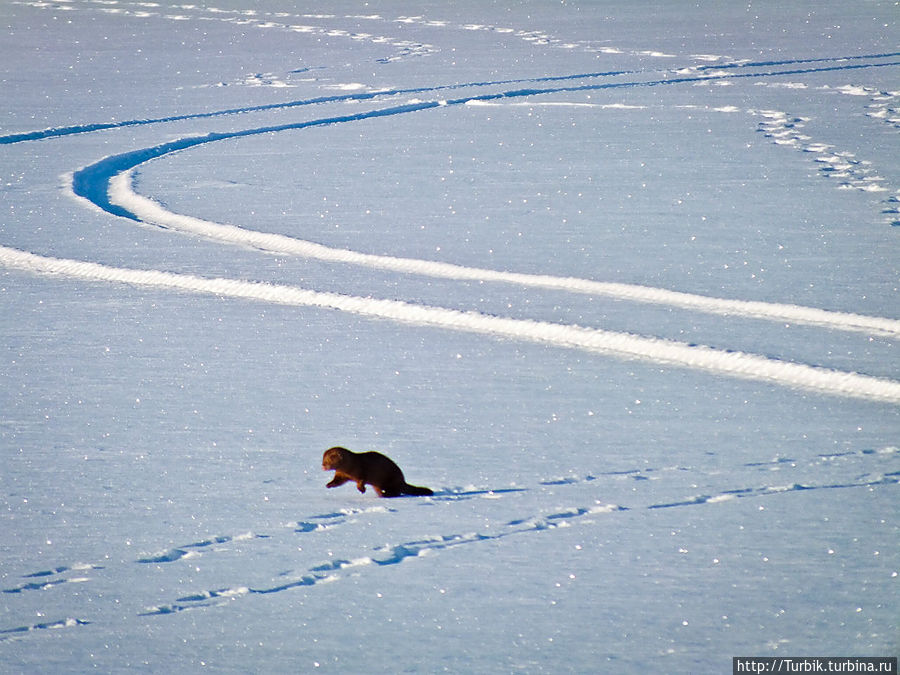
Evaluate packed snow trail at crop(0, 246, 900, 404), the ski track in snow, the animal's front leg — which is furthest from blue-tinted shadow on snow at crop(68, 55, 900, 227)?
the ski track in snow

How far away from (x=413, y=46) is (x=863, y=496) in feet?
29.9

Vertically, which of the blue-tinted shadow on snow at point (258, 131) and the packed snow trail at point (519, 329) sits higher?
the blue-tinted shadow on snow at point (258, 131)

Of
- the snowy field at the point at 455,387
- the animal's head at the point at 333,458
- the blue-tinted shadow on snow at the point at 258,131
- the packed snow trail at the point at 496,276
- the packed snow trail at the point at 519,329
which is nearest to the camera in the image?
the snowy field at the point at 455,387

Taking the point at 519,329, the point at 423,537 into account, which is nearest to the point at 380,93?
the point at 519,329

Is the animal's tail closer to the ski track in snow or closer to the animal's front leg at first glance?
the ski track in snow

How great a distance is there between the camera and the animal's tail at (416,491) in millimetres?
2471

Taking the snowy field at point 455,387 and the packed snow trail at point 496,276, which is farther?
the packed snow trail at point 496,276

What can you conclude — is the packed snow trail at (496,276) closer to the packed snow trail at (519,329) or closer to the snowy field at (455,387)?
the snowy field at (455,387)

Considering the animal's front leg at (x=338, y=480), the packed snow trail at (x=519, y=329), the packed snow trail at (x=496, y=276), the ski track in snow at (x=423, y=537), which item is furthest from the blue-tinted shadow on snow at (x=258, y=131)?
the ski track in snow at (x=423, y=537)

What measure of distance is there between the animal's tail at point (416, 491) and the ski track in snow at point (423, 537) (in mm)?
13

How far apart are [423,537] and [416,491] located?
0.19 metres

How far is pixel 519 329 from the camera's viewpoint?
144 inches

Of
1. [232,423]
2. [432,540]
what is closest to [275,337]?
[232,423]

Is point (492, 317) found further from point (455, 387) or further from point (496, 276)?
point (455, 387)
